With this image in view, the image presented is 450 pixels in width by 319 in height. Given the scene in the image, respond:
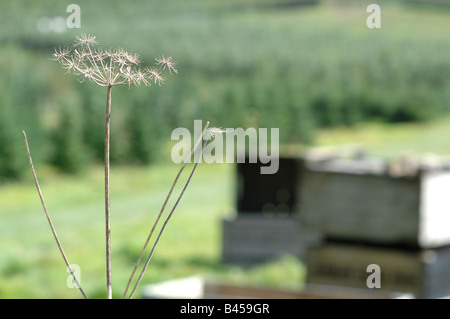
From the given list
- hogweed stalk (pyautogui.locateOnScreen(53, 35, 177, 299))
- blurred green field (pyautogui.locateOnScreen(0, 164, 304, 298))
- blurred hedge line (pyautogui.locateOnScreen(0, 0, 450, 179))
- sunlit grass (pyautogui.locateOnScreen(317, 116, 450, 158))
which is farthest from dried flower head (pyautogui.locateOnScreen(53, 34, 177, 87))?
sunlit grass (pyautogui.locateOnScreen(317, 116, 450, 158))

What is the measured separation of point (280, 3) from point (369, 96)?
1337cm

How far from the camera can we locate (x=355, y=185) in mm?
7652

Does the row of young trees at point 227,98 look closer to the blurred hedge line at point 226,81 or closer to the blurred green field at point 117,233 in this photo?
the blurred hedge line at point 226,81

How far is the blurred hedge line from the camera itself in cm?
2041

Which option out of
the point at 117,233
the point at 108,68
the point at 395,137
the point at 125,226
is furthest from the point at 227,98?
the point at 108,68

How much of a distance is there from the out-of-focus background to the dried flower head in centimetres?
499

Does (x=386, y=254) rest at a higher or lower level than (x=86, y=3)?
lower

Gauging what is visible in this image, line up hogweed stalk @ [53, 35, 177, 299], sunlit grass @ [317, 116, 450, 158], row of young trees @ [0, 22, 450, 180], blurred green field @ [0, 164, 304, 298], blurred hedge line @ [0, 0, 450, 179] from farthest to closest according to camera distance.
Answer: sunlit grass @ [317, 116, 450, 158] → blurred hedge line @ [0, 0, 450, 179] → row of young trees @ [0, 22, 450, 180] → blurred green field @ [0, 164, 304, 298] → hogweed stalk @ [53, 35, 177, 299]

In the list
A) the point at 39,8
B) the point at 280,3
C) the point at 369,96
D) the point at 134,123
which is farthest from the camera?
the point at 280,3

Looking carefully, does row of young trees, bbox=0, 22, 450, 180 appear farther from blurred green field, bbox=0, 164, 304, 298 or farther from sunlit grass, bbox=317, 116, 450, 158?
blurred green field, bbox=0, 164, 304, 298

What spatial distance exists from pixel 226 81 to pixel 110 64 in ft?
92.1

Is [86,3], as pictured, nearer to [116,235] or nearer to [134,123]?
[134,123]

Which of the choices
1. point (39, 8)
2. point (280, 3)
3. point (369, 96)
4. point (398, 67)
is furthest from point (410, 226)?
point (280, 3)

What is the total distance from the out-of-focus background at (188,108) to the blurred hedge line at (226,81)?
7cm
